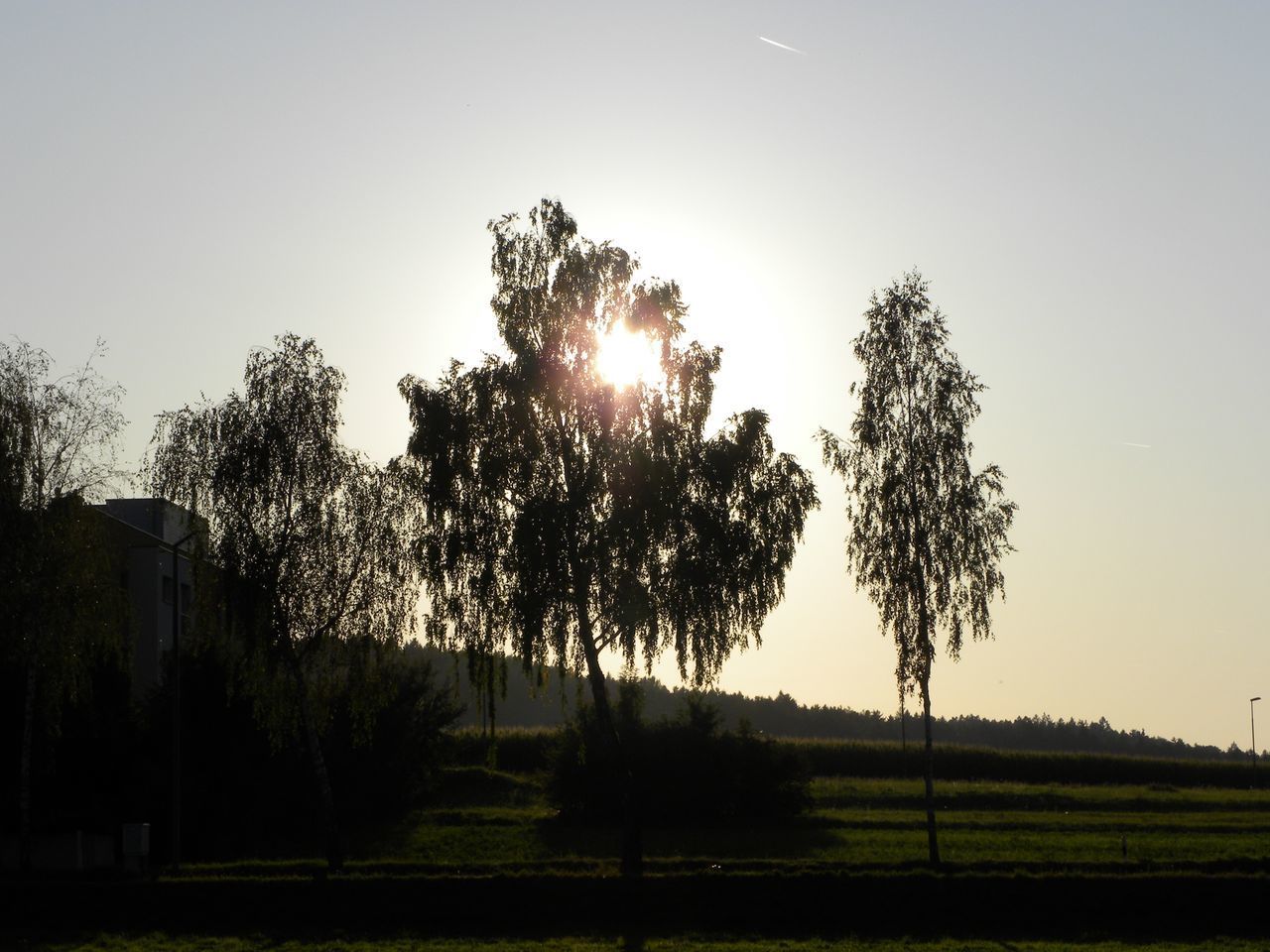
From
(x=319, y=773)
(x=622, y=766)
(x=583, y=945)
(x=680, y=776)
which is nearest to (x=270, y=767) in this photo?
(x=319, y=773)

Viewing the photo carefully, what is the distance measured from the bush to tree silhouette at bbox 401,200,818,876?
20.8 m

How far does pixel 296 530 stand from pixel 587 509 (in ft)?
29.1

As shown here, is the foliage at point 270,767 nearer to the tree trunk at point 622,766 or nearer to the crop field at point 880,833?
the crop field at point 880,833

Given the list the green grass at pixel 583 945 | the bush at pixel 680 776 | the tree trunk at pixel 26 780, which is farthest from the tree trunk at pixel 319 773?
the bush at pixel 680 776

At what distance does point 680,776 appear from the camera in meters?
61.8

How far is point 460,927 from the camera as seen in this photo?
32.6 meters

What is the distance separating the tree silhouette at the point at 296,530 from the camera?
4044 cm

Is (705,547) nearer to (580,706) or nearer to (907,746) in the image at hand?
(580,706)

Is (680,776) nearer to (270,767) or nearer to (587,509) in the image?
(270,767)

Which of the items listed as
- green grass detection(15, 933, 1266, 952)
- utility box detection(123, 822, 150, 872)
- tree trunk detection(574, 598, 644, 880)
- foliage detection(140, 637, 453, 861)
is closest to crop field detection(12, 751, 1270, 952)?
green grass detection(15, 933, 1266, 952)

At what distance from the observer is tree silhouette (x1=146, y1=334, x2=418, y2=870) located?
4044 cm

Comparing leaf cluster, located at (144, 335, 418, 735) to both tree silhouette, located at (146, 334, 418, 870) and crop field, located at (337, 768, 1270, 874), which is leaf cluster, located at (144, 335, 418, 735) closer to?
tree silhouette, located at (146, 334, 418, 870)

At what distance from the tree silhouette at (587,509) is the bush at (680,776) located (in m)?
20.8

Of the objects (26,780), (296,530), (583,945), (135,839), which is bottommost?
(583,945)
